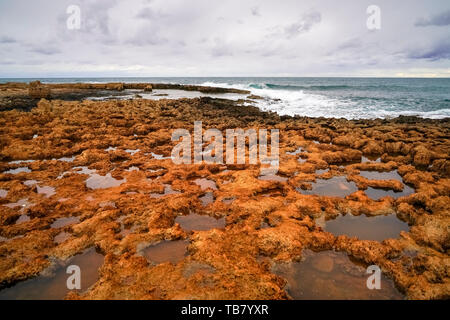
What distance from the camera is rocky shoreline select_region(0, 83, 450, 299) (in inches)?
158

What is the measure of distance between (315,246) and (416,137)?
12.2 m

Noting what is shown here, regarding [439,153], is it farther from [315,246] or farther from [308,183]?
[315,246]

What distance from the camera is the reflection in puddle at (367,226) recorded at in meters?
5.32

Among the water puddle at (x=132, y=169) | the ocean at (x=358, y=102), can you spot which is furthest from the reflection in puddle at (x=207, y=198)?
the ocean at (x=358, y=102)

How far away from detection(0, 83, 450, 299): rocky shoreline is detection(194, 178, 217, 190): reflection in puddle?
74 mm

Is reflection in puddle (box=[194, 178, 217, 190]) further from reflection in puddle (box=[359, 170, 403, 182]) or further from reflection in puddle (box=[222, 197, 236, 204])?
reflection in puddle (box=[359, 170, 403, 182])

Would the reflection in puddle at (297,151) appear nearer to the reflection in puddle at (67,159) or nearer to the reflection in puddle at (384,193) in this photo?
the reflection in puddle at (384,193)

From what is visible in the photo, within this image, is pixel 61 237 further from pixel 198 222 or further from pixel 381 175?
pixel 381 175

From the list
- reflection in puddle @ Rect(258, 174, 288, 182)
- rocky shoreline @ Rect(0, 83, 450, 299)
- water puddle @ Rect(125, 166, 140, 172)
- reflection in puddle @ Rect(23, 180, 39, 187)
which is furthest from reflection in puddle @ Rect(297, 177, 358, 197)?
reflection in puddle @ Rect(23, 180, 39, 187)

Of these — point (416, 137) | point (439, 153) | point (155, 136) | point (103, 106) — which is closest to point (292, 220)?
point (439, 153)

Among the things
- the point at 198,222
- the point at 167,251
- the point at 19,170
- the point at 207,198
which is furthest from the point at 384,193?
the point at 19,170

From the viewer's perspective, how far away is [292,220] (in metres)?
5.69

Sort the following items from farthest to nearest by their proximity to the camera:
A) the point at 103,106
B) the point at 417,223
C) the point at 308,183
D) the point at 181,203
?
the point at 103,106 < the point at 308,183 < the point at 181,203 < the point at 417,223

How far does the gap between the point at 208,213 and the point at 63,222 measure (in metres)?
3.70
